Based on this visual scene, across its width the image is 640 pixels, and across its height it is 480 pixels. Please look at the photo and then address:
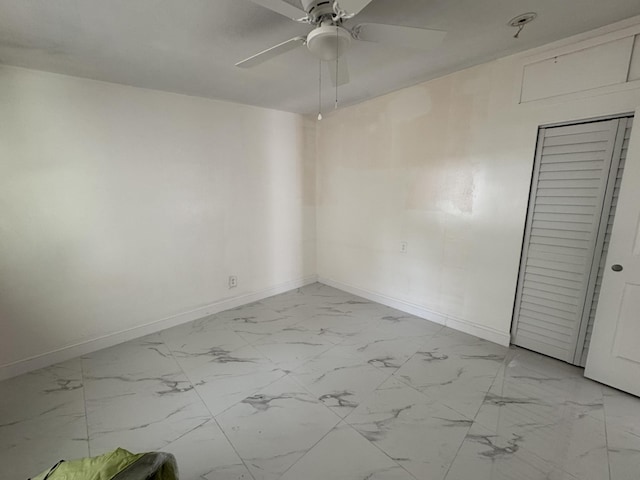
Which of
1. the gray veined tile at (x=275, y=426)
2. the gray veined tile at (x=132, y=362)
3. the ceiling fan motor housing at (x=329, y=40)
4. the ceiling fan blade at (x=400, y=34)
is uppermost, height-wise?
the ceiling fan blade at (x=400, y=34)

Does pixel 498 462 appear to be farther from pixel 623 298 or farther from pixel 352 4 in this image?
pixel 352 4

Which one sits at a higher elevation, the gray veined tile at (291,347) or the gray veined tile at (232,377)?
the gray veined tile at (291,347)

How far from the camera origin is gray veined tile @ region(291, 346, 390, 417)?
1914 millimetres

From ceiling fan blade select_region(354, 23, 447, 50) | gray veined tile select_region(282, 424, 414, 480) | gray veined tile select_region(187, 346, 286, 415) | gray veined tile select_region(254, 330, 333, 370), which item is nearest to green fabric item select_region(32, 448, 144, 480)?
gray veined tile select_region(282, 424, 414, 480)

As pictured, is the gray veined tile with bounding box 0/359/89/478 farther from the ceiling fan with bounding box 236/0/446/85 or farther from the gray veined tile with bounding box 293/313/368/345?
the ceiling fan with bounding box 236/0/446/85

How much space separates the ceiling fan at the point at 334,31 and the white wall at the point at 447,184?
1.24 metres

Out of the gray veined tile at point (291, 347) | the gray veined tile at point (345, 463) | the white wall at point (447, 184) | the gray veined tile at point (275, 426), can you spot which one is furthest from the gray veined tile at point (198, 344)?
the white wall at point (447, 184)

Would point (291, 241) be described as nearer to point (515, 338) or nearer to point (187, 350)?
point (187, 350)

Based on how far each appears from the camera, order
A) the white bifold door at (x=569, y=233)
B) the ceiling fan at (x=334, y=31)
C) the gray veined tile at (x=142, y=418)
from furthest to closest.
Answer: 1. the white bifold door at (x=569, y=233)
2. the gray veined tile at (x=142, y=418)
3. the ceiling fan at (x=334, y=31)

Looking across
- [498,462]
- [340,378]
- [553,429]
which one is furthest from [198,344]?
[553,429]

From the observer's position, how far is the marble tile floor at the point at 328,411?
1.48m

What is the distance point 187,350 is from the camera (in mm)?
2514

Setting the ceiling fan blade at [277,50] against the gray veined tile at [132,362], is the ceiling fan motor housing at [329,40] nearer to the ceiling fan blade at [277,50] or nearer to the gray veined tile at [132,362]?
the ceiling fan blade at [277,50]

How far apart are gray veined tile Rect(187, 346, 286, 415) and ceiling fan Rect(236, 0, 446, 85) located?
2.14 m
